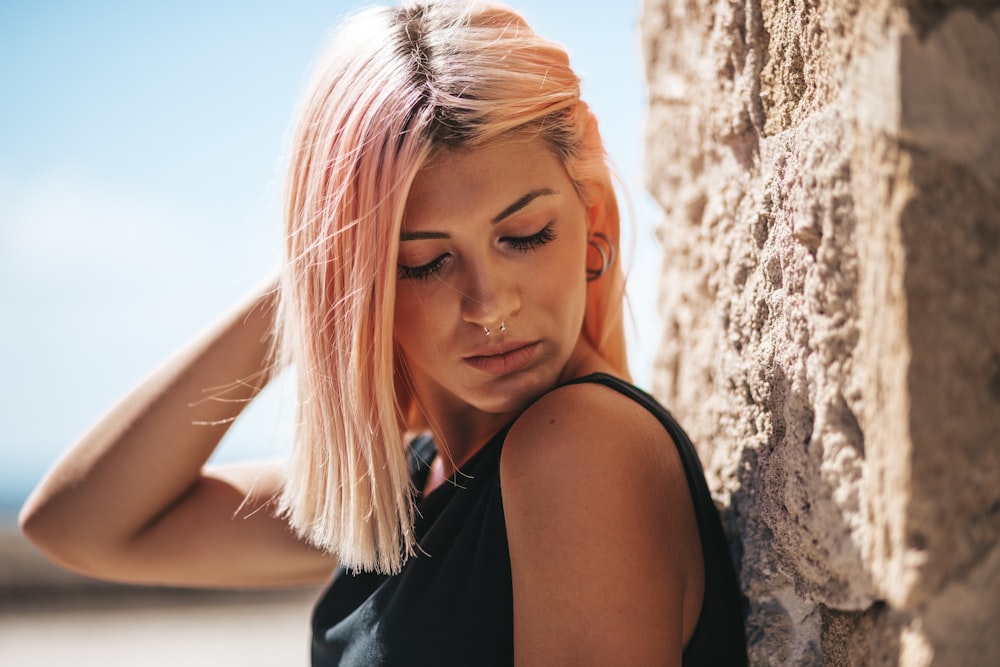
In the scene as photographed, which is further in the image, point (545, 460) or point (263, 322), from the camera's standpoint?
point (263, 322)

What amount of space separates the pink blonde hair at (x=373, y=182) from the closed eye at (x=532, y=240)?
6.6 inches

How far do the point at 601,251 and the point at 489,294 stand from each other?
1.89 feet

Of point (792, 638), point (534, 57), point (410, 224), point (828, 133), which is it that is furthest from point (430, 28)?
point (792, 638)

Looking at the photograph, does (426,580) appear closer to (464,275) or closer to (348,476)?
(348,476)

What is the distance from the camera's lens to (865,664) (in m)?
1.07

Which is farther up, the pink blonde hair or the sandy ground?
the pink blonde hair

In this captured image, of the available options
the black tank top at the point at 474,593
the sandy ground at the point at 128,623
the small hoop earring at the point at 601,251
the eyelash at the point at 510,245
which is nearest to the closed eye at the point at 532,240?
the eyelash at the point at 510,245

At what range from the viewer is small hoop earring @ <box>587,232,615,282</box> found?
6.40ft

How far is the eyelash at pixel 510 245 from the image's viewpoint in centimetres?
152

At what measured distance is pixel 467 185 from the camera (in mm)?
1459

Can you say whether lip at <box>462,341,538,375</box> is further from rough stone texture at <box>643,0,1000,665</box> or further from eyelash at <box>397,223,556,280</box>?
rough stone texture at <box>643,0,1000,665</box>

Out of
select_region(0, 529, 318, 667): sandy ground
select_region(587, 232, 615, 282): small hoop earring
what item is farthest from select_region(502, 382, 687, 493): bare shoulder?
select_region(0, 529, 318, 667): sandy ground

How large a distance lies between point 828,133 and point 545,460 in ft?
2.05

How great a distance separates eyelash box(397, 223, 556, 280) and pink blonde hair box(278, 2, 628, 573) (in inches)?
2.1
